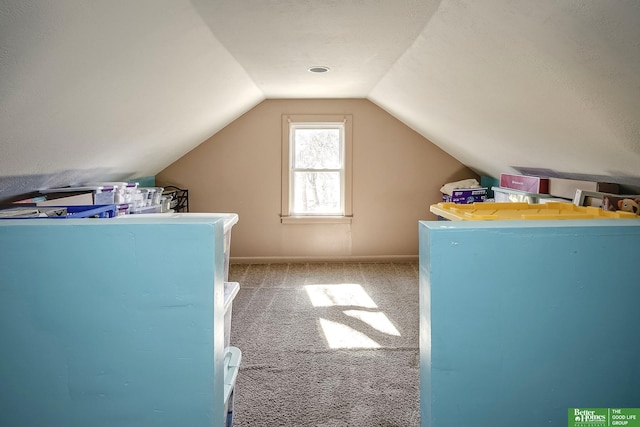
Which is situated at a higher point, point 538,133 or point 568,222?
point 538,133

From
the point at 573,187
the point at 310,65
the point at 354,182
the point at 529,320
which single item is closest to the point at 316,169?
the point at 354,182

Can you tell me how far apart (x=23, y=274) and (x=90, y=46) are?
94 centimetres

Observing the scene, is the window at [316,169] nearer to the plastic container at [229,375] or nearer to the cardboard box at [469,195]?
the cardboard box at [469,195]

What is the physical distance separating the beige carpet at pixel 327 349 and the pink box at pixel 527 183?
125cm

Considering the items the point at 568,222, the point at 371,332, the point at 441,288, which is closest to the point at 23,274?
the point at 441,288

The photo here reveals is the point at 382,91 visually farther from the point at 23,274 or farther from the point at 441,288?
the point at 23,274

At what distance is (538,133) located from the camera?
2586 mm

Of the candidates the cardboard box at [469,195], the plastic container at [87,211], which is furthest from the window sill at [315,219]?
the plastic container at [87,211]

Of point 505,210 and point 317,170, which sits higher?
point 317,170

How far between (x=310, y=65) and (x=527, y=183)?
6.25 feet

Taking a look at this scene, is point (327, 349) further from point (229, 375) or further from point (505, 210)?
point (505, 210)

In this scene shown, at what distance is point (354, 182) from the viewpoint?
5105 millimetres

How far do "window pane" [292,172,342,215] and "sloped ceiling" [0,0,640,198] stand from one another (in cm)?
169

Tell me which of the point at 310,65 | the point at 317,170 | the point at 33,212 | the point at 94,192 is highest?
the point at 310,65
